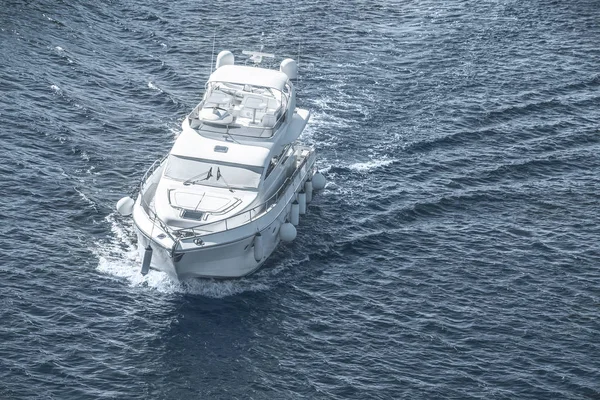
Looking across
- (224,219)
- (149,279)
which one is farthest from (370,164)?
(149,279)

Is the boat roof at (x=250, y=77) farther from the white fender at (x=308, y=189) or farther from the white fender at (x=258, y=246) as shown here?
the white fender at (x=258, y=246)

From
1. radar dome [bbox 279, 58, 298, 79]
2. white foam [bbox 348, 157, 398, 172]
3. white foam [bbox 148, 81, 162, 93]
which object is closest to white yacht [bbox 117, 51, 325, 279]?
radar dome [bbox 279, 58, 298, 79]

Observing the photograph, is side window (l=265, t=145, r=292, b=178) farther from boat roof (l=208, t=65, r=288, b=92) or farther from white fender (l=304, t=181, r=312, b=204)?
boat roof (l=208, t=65, r=288, b=92)

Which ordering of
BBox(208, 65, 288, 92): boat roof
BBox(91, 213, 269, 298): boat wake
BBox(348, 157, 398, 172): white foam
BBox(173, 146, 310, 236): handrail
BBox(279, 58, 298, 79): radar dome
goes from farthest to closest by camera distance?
1. BBox(348, 157, 398, 172): white foam
2. BBox(279, 58, 298, 79): radar dome
3. BBox(208, 65, 288, 92): boat roof
4. BBox(91, 213, 269, 298): boat wake
5. BBox(173, 146, 310, 236): handrail

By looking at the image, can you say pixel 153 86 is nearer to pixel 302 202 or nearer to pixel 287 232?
pixel 302 202

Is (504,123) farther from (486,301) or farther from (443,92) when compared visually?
(486,301)

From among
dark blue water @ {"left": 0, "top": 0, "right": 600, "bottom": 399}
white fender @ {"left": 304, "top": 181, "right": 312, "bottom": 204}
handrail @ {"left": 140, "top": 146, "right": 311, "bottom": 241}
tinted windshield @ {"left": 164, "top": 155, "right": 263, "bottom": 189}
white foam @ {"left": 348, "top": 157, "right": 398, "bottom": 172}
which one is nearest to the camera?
dark blue water @ {"left": 0, "top": 0, "right": 600, "bottom": 399}
